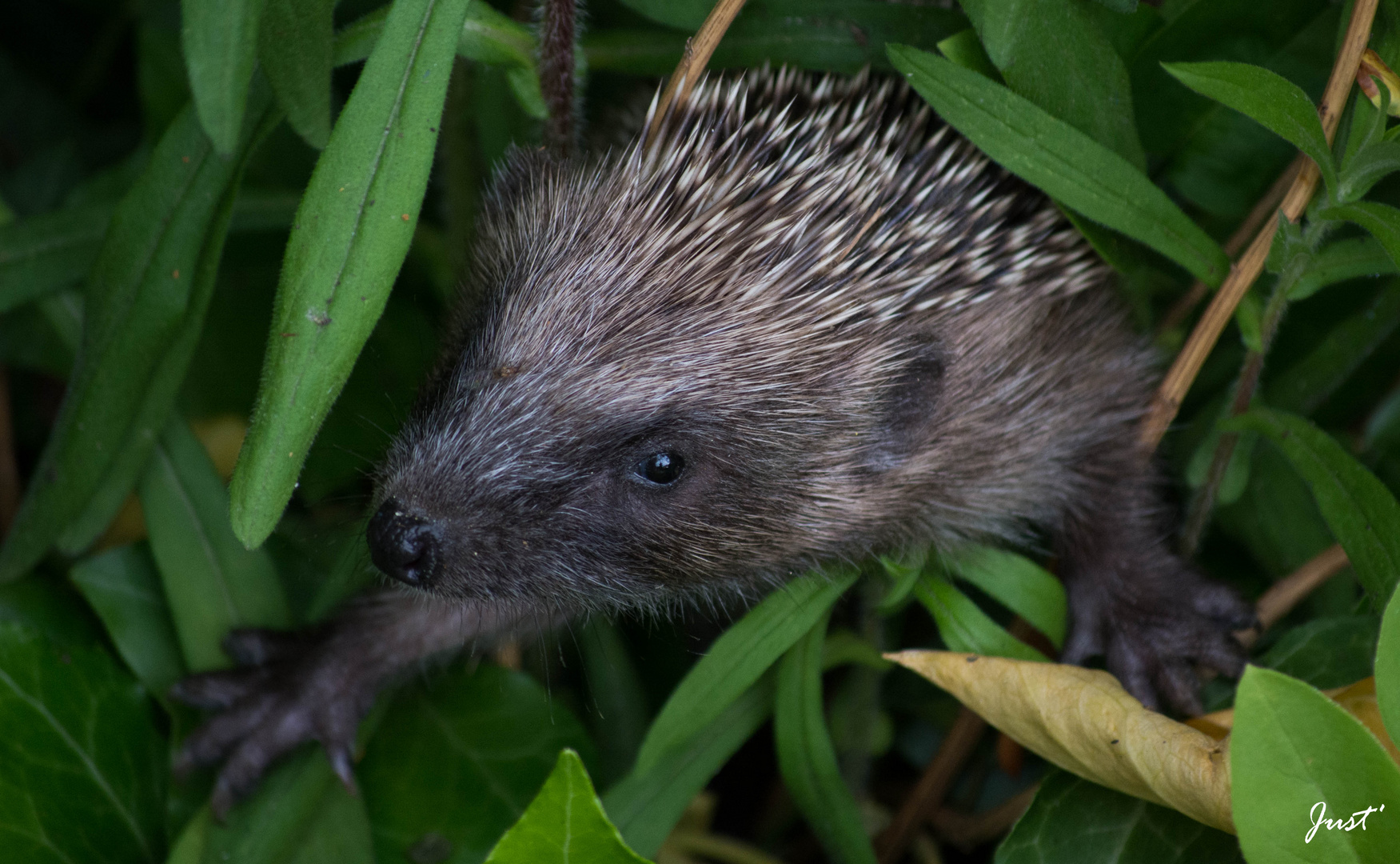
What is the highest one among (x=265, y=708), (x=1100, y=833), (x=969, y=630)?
(x=969, y=630)

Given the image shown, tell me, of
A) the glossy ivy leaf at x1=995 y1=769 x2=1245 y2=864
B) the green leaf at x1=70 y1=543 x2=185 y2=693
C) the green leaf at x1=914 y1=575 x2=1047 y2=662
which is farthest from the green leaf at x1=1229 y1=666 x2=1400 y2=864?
the green leaf at x1=70 y1=543 x2=185 y2=693

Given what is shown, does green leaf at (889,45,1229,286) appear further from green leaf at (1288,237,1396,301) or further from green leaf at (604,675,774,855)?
green leaf at (604,675,774,855)

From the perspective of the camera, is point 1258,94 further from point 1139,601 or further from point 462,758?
point 462,758

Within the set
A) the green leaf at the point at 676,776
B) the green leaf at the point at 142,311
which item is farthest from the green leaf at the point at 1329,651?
the green leaf at the point at 142,311

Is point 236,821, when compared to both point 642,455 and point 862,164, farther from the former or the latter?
point 862,164

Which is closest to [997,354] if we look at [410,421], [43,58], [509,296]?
[509,296]

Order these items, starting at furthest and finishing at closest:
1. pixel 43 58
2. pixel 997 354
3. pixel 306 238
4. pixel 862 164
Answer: pixel 43 58
pixel 997 354
pixel 862 164
pixel 306 238

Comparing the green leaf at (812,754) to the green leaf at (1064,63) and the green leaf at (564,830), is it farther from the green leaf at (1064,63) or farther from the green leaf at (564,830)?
the green leaf at (1064,63)

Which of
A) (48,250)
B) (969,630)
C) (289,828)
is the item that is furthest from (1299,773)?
(48,250)
